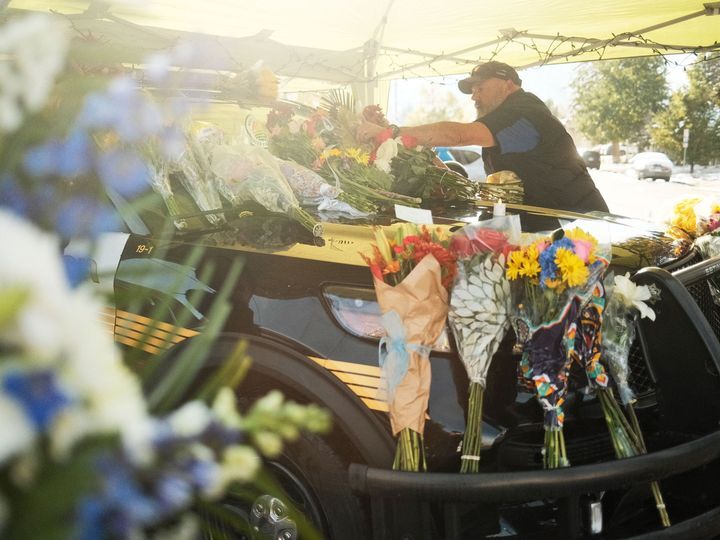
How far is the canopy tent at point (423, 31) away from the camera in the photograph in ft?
24.0

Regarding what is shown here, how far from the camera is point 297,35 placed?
907cm

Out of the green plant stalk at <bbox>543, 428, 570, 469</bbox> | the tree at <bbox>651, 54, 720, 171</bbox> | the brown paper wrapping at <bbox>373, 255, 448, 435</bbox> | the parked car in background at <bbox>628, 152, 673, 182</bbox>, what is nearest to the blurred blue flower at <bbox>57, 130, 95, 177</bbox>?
the brown paper wrapping at <bbox>373, 255, 448, 435</bbox>

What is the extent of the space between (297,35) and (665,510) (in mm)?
7957

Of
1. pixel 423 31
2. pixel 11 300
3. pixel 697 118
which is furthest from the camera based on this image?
pixel 697 118

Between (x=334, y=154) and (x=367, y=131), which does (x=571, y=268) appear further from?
(x=367, y=131)

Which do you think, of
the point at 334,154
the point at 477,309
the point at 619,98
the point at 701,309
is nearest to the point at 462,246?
the point at 477,309

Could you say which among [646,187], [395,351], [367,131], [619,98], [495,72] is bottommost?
[646,187]

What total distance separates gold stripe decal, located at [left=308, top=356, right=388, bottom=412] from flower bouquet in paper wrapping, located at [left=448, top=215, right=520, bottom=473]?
11.7 inches

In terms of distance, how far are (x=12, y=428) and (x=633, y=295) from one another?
7.24 ft

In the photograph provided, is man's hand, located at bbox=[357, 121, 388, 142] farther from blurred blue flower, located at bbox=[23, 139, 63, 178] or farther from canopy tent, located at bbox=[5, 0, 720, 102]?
blurred blue flower, located at bbox=[23, 139, 63, 178]

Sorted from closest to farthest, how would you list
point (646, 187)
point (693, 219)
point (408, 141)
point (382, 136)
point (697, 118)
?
point (693, 219) → point (382, 136) → point (408, 141) → point (646, 187) → point (697, 118)

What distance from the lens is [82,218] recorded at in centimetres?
67

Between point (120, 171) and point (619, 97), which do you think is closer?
point (120, 171)

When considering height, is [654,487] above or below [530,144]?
below
